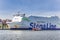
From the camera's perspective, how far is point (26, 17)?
32656 millimetres

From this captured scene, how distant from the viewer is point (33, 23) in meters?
33.6

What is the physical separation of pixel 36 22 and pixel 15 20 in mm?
4087

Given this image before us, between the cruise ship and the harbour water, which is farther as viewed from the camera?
the cruise ship

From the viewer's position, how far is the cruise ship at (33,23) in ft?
101

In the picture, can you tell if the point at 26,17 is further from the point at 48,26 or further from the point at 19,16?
the point at 48,26

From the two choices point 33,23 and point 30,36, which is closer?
point 30,36

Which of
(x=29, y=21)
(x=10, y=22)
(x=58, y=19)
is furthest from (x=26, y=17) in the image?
(x=58, y=19)

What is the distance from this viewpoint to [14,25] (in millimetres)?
30953

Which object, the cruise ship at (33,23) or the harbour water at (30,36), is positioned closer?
the harbour water at (30,36)

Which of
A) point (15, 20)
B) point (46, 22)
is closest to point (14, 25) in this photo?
point (15, 20)

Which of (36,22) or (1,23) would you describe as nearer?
(1,23)

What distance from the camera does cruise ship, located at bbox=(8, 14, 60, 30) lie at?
30.9m

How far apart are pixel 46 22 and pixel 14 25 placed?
612 centimetres

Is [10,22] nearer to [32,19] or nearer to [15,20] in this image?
[15,20]
